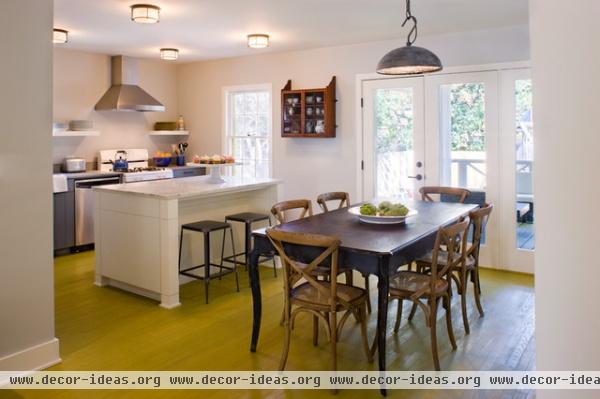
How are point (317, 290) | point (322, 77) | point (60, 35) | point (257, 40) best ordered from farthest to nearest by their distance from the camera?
point (322, 77)
point (257, 40)
point (60, 35)
point (317, 290)

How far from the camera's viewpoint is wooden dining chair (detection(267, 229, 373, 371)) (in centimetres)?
262

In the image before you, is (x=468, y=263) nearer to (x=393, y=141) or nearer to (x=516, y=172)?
(x=516, y=172)

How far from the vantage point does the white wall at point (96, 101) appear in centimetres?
644

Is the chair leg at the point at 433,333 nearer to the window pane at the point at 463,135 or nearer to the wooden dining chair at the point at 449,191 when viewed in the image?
the wooden dining chair at the point at 449,191

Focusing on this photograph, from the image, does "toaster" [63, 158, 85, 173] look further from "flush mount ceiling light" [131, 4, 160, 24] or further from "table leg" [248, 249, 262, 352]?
"table leg" [248, 249, 262, 352]

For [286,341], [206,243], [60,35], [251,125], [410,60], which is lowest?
[286,341]

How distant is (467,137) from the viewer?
17.5 ft

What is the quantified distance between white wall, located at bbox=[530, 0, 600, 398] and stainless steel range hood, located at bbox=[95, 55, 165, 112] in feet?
20.3

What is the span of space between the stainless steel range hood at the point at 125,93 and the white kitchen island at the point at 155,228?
2.23 m

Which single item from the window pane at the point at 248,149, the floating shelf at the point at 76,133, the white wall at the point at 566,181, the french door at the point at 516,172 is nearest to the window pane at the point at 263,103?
the window pane at the point at 248,149

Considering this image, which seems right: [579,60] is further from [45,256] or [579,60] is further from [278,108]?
[278,108]

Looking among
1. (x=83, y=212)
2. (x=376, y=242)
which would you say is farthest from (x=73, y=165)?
(x=376, y=242)

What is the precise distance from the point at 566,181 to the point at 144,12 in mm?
4065

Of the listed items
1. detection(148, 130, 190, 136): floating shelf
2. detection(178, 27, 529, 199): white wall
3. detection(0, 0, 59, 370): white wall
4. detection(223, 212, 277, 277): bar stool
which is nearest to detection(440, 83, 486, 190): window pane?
detection(178, 27, 529, 199): white wall
